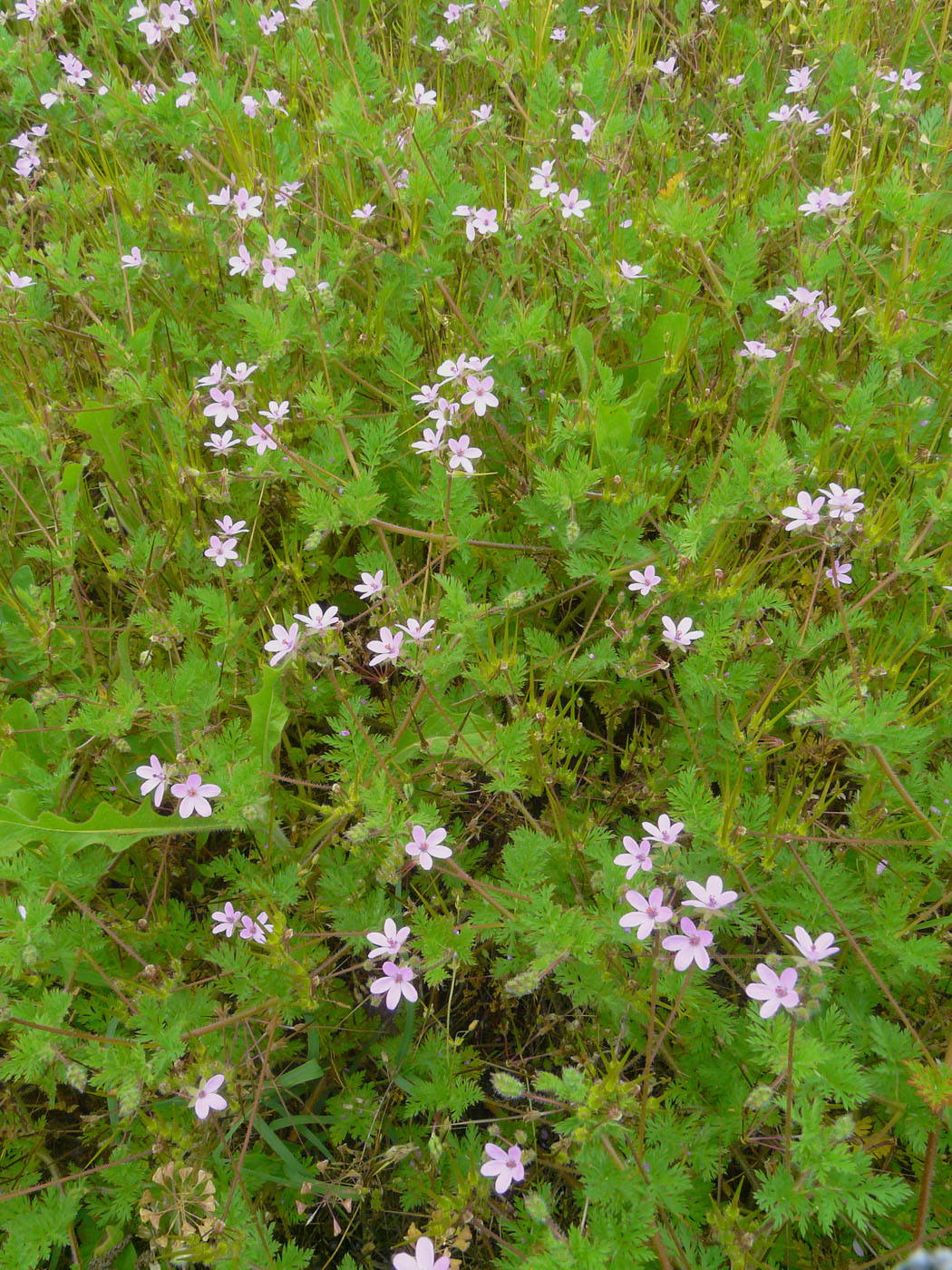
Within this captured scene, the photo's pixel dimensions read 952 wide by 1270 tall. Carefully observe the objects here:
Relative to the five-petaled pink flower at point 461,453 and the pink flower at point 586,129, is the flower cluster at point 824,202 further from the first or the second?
the five-petaled pink flower at point 461,453

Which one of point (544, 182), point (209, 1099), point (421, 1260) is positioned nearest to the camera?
point (421, 1260)

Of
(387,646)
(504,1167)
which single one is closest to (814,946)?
(504,1167)

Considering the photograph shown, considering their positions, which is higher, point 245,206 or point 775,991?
point 245,206

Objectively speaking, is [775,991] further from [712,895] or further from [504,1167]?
[504,1167]

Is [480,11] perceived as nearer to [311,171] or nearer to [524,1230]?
[311,171]

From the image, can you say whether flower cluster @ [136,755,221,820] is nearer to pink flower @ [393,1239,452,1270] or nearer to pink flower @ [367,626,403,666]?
pink flower @ [367,626,403,666]

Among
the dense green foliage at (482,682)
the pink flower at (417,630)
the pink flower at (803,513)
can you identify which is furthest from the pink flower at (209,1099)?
the pink flower at (803,513)

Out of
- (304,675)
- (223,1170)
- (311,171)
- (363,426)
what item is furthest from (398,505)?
(223,1170)

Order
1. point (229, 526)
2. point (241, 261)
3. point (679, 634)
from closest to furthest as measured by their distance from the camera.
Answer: point (679, 634) → point (229, 526) → point (241, 261)

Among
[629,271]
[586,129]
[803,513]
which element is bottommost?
[803,513]
